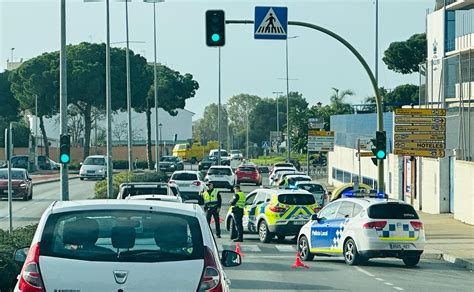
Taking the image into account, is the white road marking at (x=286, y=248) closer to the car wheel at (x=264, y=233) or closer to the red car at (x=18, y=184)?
the car wheel at (x=264, y=233)

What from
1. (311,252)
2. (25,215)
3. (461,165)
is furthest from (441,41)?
(311,252)

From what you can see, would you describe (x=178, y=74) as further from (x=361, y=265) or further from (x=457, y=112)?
(x=361, y=265)

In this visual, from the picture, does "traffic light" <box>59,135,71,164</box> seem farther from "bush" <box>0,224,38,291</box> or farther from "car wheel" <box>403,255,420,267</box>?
"bush" <box>0,224,38,291</box>

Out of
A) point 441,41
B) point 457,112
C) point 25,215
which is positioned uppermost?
point 441,41

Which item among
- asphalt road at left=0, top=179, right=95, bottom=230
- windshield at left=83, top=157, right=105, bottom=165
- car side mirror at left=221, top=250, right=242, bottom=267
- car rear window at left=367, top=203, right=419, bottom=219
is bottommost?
asphalt road at left=0, top=179, right=95, bottom=230

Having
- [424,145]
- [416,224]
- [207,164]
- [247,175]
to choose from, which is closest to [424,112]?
[424,145]

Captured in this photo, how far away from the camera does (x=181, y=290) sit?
8.47 metres

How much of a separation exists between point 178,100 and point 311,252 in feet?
284

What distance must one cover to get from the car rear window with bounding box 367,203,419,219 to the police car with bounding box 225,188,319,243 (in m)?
6.76

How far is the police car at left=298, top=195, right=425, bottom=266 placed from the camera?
2383 centimetres

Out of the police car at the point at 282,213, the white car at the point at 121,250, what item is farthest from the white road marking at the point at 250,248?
the white car at the point at 121,250

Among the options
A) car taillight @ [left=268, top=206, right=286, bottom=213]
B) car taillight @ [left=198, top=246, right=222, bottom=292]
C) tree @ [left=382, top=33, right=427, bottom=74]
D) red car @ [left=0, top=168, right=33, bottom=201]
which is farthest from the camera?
tree @ [left=382, top=33, right=427, bottom=74]

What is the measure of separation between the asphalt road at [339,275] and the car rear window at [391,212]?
3.90ft

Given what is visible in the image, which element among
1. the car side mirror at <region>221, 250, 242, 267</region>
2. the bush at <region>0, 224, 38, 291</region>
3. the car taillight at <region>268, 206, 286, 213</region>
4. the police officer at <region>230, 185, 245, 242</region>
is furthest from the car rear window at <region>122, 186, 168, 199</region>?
the car side mirror at <region>221, 250, 242, 267</region>
